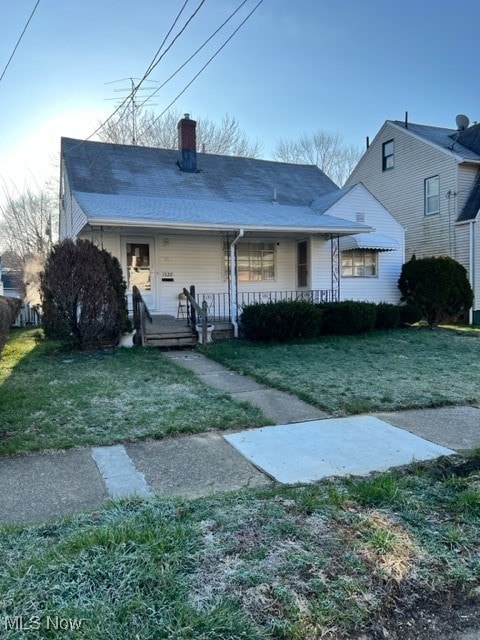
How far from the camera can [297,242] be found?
14.3 m

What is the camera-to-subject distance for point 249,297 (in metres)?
13.8

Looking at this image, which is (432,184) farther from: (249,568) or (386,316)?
(249,568)

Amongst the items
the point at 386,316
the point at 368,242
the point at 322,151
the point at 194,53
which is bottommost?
the point at 386,316

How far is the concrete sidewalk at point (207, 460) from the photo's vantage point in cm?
328

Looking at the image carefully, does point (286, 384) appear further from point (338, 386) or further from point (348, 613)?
point (348, 613)

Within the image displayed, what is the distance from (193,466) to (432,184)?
17.3 m

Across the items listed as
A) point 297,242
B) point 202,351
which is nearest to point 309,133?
point 297,242

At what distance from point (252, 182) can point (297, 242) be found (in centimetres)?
→ 342

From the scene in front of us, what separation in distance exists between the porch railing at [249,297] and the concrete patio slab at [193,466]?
852 cm

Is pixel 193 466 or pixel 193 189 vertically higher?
pixel 193 189

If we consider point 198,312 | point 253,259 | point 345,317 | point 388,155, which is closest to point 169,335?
point 198,312

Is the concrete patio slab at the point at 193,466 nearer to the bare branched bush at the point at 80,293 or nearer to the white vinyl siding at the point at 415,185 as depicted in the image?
the bare branched bush at the point at 80,293

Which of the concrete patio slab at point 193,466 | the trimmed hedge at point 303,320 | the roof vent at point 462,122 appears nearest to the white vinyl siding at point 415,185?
the roof vent at point 462,122

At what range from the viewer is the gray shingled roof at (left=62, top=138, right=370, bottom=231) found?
11555 mm
